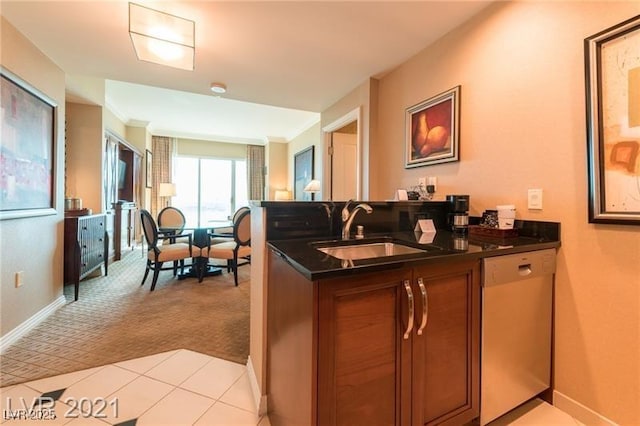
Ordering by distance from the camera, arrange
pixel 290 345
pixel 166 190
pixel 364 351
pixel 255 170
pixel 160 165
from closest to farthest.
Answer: pixel 364 351
pixel 290 345
pixel 166 190
pixel 160 165
pixel 255 170

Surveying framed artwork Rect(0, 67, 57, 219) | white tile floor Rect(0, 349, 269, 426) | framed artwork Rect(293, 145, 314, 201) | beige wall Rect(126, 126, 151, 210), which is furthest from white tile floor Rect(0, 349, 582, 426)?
beige wall Rect(126, 126, 151, 210)

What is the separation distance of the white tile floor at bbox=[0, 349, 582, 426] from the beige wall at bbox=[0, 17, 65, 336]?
891 mm

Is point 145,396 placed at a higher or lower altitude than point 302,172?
lower

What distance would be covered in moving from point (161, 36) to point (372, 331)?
2219 mm

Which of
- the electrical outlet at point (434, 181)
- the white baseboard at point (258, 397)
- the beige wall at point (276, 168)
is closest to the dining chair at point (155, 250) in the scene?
the white baseboard at point (258, 397)

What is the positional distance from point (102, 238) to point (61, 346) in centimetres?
185

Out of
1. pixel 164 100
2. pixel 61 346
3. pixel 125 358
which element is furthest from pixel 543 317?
pixel 164 100

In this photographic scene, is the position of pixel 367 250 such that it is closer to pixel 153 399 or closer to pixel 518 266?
pixel 518 266

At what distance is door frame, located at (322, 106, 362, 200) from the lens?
298 cm

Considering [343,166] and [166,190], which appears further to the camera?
[166,190]

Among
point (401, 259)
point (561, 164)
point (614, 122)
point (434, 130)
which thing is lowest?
point (401, 259)

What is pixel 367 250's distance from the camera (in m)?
1.62

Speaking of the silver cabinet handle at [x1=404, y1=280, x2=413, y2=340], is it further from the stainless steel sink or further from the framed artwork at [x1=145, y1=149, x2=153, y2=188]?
the framed artwork at [x1=145, y1=149, x2=153, y2=188]

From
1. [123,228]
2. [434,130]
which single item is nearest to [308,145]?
[123,228]
